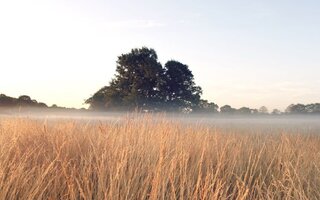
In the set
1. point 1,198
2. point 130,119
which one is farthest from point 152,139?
point 1,198

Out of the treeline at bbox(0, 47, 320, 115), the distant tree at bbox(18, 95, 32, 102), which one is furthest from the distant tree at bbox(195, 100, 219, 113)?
the distant tree at bbox(18, 95, 32, 102)

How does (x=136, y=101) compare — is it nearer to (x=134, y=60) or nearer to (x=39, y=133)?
(x=134, y=60)

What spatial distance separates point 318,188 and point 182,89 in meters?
37.2

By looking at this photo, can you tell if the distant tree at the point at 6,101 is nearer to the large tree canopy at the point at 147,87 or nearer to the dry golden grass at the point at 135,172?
the large tree canopy at the point at 147,87

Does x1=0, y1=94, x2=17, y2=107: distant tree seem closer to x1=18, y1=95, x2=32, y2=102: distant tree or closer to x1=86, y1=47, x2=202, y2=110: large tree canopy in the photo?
x1=18, y1=95, x2=32, y2=102: distant tree

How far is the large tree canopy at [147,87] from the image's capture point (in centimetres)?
3984

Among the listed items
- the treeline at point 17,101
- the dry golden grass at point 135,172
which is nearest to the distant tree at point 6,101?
the treeline at point 17,101

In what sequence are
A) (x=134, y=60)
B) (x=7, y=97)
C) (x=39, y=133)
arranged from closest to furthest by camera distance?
(x=39, y=133), (x=134, y=60), (x=7, y=97)

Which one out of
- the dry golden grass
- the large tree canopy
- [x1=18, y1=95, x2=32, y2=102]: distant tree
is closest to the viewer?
the dry golden grass

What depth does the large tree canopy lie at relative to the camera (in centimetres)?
3984

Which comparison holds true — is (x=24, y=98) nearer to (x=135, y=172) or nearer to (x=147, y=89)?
(x=147, y=89)

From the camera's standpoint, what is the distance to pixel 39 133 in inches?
320

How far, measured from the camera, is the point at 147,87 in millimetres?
40188

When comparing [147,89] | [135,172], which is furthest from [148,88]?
[135,172]
